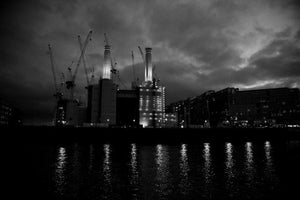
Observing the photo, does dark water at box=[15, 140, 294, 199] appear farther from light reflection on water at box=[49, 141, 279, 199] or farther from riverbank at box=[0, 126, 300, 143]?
riverbank at box=[0, 126, 300, 143]

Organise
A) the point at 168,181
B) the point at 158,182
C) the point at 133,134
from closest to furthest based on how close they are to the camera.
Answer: the point at 158,182, the point at 168,181, the point at 133,134

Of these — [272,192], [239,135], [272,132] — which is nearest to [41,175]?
[272,192]

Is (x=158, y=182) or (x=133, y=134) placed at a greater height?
(x=133, y=134)

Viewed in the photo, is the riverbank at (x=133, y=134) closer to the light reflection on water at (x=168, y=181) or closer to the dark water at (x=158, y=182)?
the dark water at (x=158, y=182)

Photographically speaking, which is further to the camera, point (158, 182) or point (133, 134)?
point (133, 134)

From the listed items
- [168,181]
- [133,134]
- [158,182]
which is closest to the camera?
[158,182]

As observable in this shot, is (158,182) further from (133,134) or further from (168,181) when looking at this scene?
(133,134)

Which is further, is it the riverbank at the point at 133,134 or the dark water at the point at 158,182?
the riverbank at the point at 133,134

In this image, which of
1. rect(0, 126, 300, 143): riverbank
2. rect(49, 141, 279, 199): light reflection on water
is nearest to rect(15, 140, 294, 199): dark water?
rect(49, 141, 279, 199): light reflection on water

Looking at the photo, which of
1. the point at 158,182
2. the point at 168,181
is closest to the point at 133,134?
the point at 168,181

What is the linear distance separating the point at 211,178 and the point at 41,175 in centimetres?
2141

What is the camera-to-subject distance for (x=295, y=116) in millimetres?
192000

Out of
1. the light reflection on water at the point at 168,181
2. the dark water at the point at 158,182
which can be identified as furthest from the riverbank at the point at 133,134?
the light reflection on water at the point at 168,181

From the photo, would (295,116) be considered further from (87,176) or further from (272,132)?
(87,176)
